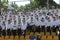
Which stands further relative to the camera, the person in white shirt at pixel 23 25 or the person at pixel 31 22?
the person in white shirt at pixel 23 25

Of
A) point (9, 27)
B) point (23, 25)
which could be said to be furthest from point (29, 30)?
point (9, 27)

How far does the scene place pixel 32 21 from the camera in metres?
14.6

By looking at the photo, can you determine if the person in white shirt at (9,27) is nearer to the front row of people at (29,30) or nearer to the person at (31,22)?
the front row of people at (29,30)

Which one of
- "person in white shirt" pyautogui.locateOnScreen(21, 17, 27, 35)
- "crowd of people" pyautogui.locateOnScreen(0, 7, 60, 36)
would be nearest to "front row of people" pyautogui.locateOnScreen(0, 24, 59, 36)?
"crowd of people" pyautogui.locateOnScreen(0, 7, 60, 36)

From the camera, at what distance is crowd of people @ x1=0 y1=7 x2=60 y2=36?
14.2 meters

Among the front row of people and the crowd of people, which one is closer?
the front row of people

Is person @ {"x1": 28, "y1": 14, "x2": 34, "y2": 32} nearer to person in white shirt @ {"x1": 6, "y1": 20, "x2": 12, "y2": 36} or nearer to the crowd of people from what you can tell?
the crowd of people

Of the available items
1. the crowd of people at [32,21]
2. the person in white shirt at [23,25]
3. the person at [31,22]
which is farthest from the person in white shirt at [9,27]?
the person at [31,22]

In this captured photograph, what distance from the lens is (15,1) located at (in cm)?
1691

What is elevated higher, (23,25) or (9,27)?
Result: (23,25)

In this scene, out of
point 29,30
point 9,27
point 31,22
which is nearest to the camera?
point 29,30

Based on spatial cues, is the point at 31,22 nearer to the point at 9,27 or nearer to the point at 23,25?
the point at 23,25

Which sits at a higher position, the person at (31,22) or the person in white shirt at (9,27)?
the person at (31,22)

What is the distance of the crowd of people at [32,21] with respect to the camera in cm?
1422
